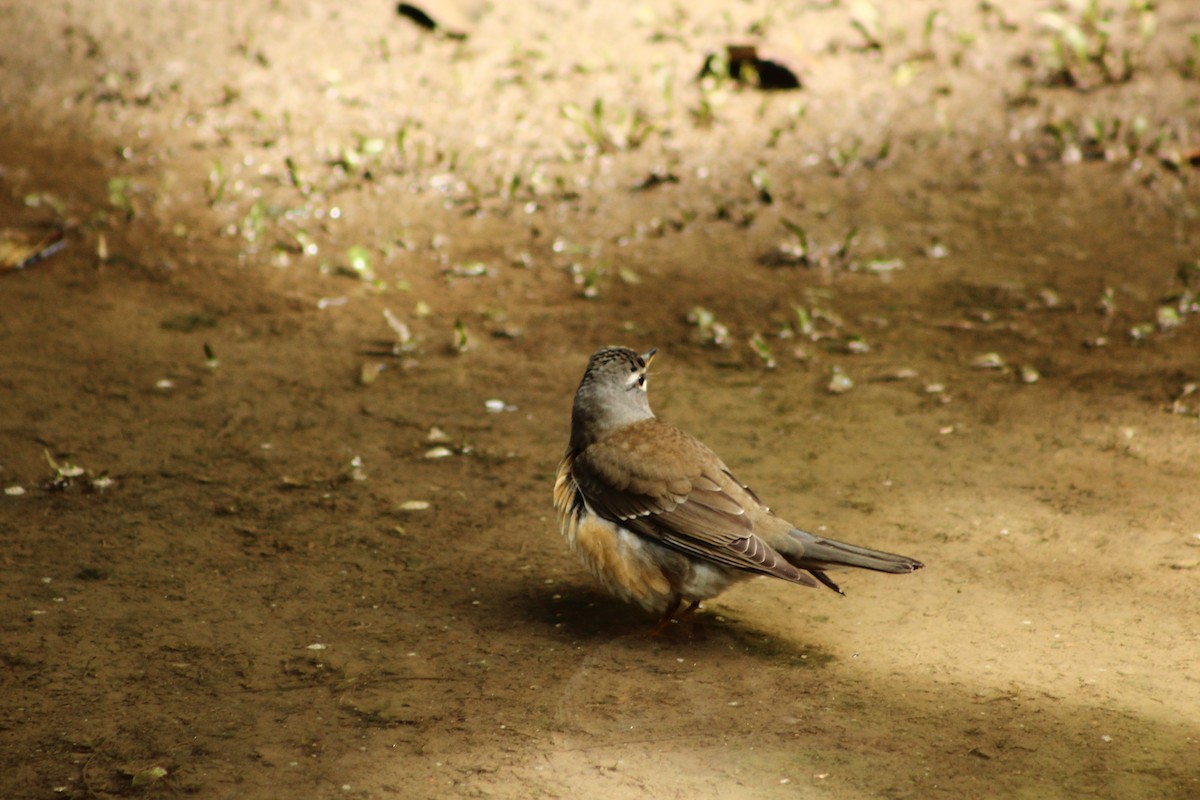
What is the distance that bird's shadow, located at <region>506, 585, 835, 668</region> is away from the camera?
429cm

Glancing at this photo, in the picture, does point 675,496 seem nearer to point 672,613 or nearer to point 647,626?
point 672,613

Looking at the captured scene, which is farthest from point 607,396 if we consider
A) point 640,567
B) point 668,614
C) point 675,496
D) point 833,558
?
point 833,558

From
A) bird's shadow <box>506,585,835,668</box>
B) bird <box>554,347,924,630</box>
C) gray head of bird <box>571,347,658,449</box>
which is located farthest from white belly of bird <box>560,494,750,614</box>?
gray head of bird <box>571,347,658,449</box>

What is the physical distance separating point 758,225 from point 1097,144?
2749mm

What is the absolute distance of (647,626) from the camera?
456 cm

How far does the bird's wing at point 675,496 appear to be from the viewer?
4.14 meters

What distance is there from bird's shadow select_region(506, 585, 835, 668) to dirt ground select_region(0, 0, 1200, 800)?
2 cm

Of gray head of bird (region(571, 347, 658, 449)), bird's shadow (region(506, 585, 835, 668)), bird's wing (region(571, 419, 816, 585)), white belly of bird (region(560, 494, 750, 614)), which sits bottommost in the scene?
bird's shadow (region(506, 585, 835, 668))

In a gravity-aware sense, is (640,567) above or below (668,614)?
above

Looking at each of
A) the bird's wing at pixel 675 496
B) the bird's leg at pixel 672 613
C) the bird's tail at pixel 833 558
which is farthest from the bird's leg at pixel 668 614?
the bird's tail at pixel 833 558

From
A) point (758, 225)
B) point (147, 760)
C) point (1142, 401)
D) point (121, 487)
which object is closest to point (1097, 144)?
point (758, 225)

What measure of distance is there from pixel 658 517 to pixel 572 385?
93.3 inches

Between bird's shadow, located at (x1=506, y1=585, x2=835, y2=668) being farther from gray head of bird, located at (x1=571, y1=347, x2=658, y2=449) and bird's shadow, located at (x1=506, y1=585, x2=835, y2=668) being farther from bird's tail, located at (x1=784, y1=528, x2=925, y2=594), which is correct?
gray head of bird, located at (x1=571, y1=347, x2=658, y2=449)

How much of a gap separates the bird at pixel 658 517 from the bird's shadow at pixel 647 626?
88mm
